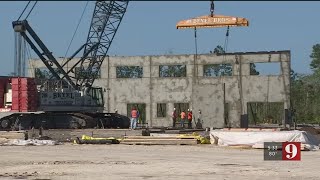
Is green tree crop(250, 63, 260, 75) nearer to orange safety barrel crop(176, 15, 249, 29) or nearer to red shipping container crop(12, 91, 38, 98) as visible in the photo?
orange safety barrel crop(176, 15, 249, 29)

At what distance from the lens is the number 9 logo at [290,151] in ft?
66.2

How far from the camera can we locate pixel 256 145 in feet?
A: 83.5

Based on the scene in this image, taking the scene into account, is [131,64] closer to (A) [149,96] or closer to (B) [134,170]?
(A) [149,96]

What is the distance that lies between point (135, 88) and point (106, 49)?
943cm

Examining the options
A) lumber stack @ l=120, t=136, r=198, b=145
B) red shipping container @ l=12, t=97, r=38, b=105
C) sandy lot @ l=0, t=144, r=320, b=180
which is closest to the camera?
sandy lot @ l=0, t=144, r=320, b=180

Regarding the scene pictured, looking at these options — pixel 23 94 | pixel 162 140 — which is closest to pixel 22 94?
pixel 23 94

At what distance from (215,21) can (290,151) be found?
23.7m

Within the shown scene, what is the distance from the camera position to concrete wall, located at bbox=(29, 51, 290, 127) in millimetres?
56031

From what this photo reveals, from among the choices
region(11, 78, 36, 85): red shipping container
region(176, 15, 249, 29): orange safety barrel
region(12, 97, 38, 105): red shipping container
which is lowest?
region(12, 97, 38, 105): red shipping container

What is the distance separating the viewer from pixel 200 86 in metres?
57.5

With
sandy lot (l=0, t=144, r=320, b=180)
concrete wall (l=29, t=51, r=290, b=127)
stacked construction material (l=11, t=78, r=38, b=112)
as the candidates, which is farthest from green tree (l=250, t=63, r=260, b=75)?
sandy lot (l=0, t=144, r=320, b=180)

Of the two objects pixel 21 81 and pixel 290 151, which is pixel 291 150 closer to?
pixel 290 151

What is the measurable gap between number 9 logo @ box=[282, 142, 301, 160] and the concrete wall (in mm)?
31551

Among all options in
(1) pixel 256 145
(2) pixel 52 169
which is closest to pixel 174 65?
(1) pixel 256 145
